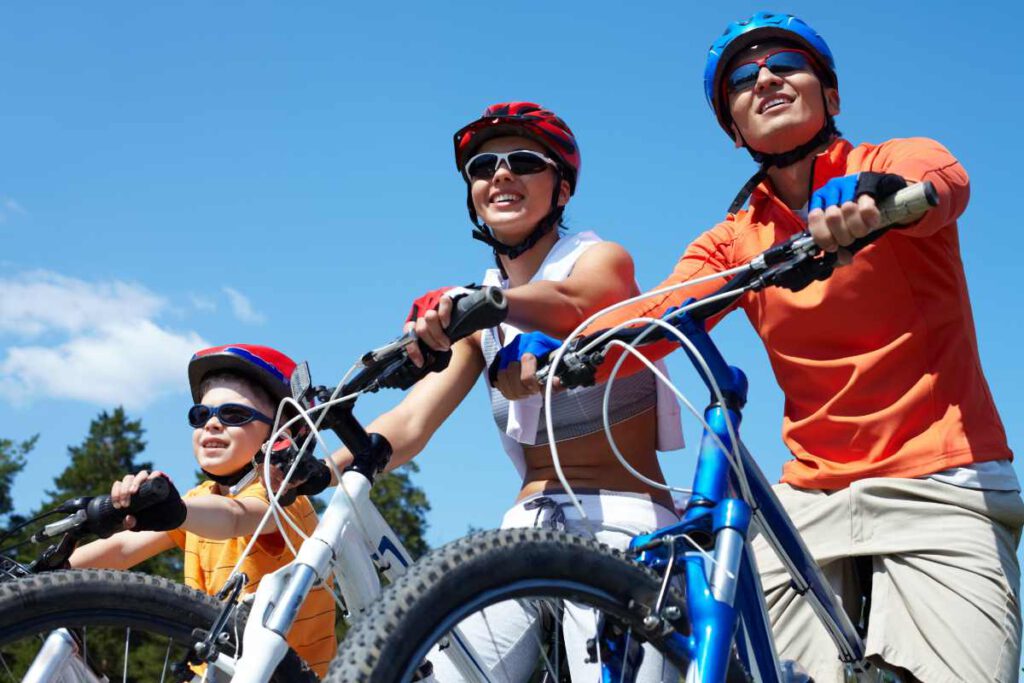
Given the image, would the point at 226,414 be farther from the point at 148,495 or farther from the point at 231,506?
the point at 148,495

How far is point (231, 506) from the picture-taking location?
4.11 meters

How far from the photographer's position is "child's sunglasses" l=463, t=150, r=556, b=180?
4246 millimetres

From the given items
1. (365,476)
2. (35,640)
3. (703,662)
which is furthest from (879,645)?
(35,640)

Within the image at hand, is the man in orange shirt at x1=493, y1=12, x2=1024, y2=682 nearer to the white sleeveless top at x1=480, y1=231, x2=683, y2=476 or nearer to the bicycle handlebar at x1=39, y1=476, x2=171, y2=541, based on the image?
the white sleeveless top at x1=480, y1=231, x2=683, y2=476

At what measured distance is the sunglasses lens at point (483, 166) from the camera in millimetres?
4273

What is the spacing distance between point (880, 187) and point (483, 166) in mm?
1960

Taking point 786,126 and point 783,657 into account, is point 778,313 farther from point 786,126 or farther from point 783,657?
point 783,657

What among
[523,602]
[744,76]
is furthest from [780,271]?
[744,76]

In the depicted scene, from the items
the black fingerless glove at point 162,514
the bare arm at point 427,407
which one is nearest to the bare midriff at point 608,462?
the bare arm at point 427,407

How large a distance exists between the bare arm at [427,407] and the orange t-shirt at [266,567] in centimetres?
59

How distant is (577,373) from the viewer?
284cm

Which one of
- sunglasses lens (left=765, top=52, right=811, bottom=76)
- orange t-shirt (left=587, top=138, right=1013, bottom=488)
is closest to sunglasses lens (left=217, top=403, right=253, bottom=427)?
orange t-shirt (left=587, top=138, right=1013, bottom=488)

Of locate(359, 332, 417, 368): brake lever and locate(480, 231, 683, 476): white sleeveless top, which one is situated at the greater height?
locate(480, 231, 683, 476): white sleeveless top

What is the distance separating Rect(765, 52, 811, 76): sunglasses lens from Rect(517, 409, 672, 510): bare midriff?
4.21 ft
